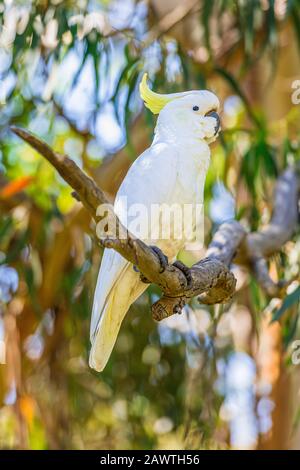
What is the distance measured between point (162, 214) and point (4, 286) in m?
1.86

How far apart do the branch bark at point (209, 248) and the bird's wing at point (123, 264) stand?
7.0 inches

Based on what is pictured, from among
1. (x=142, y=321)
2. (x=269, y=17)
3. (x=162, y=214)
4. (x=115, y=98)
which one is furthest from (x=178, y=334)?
(x=162, y=214)

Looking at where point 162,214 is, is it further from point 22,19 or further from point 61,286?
point 61,286

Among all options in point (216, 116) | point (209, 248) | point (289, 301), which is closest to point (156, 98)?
point (216, 116)

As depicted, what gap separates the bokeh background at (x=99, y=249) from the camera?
11.1 feet

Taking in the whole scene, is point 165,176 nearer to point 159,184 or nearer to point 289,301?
point 159,184

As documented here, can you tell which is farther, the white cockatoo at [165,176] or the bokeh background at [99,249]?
the bokeh background at [99,249]

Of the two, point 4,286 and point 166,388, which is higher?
point 4,286

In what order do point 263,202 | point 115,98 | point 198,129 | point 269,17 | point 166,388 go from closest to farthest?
point 198,129 → point 115,98 → point 269,17 → point 263,202 → point 166,388

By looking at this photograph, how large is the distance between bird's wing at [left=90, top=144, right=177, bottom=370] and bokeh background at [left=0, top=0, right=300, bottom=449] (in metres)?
0.87

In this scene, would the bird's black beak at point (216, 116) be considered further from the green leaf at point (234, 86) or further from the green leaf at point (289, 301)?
the green leaf at point (234, 86)

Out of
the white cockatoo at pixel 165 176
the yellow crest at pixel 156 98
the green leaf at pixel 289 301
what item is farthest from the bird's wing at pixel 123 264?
the green leaf at pixel 289 301

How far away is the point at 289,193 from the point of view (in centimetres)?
350

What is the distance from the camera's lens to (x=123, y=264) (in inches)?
88.4
